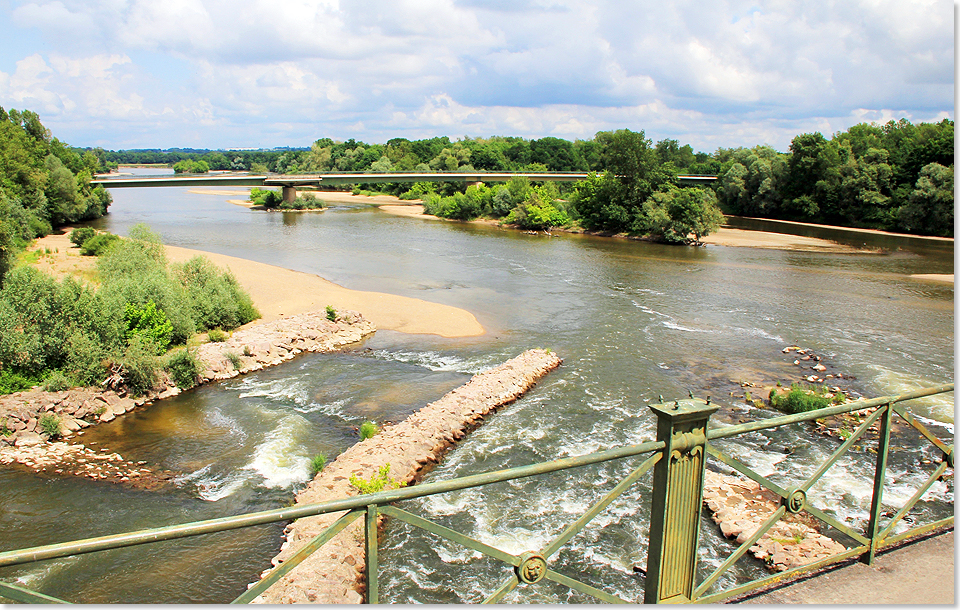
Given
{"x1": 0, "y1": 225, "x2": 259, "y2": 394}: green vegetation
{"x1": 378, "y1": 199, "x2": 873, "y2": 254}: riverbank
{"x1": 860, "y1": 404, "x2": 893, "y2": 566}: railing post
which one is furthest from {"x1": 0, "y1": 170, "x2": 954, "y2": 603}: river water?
{"x1": 378, "y1": 199, "x2": 873, "y2": 254}: riverbank

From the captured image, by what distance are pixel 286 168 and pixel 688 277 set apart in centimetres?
13970

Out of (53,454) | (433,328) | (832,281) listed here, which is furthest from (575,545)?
(832,281)

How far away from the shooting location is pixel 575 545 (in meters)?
10.6

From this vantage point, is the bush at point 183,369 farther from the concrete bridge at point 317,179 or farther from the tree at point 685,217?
the concrete bridge at point 317,179

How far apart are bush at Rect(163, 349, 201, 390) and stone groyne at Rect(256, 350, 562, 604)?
6941 millimetres

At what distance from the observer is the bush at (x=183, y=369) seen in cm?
1803

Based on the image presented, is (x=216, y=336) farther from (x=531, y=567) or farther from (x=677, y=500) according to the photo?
(x=677, y=500)

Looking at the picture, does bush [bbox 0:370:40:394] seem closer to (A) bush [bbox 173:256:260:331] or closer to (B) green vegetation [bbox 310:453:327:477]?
(A) bush [bbox 173:256:260:331]

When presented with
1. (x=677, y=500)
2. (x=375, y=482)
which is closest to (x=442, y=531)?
(x=677, y=500)

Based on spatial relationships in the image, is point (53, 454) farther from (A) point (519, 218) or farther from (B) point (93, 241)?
(A) point (519, 218)

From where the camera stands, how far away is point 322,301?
28547mm

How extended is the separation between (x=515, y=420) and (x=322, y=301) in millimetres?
15142

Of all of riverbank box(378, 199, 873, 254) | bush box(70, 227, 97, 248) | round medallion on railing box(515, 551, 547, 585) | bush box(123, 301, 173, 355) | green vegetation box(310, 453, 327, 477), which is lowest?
green vegetation box(310, 453, 327, 477)

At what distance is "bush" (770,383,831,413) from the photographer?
1655cm
